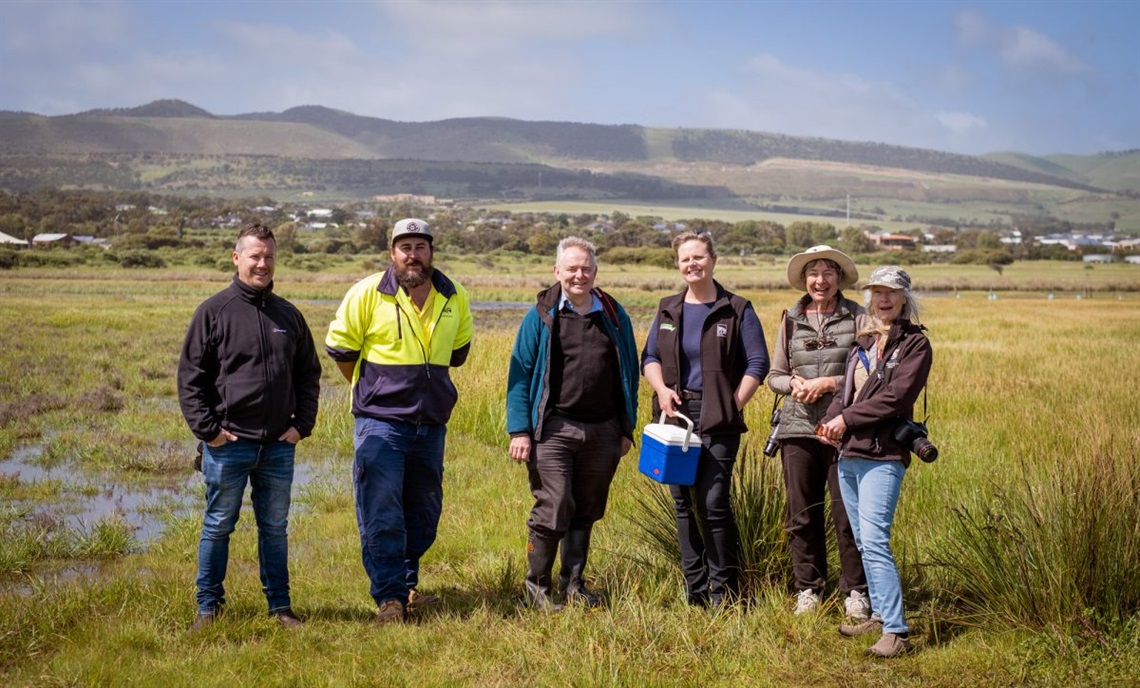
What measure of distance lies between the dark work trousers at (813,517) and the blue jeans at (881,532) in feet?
1.07

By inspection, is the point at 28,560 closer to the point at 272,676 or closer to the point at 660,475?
the point at 272,676

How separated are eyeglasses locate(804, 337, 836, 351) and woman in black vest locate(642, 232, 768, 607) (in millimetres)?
234

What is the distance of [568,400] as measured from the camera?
558 cm

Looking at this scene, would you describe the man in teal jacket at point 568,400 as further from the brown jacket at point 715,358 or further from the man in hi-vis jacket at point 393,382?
the man in hi-vis jacket at point 393,382

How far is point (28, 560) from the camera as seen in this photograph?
7.04 metres

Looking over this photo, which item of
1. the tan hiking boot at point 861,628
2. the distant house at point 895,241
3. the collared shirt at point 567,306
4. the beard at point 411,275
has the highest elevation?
the beard at point 411,275

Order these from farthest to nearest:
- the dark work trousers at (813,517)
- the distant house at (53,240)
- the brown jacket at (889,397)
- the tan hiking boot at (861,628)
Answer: the distant house at (53,240) → the dark work trousers at (813,517) → the tan hiking boot at (861,628) → the brown jacket at (889,397)

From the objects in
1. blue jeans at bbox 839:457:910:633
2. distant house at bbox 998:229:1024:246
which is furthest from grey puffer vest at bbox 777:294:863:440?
distant house at bbox 998:229:1024:246

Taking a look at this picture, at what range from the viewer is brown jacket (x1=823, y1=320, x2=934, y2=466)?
16.2ft

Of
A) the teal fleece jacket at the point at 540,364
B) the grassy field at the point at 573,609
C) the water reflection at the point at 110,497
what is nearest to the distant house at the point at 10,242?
the water reflection at the point at 110,497

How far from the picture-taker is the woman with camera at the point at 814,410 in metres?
5.43

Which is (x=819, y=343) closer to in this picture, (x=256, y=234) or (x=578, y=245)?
(x=578, y=245)

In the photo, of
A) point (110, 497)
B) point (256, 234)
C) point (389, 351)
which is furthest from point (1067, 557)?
point (110, 497)

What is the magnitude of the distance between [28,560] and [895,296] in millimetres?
5966
